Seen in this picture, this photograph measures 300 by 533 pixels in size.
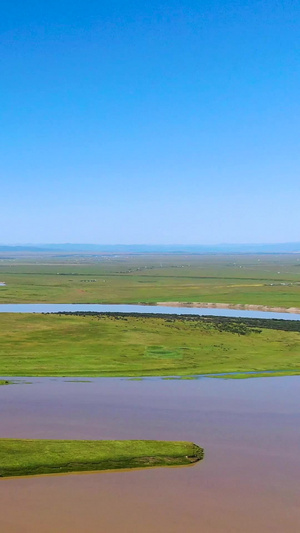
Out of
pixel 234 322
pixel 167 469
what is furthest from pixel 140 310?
pixel 167 469

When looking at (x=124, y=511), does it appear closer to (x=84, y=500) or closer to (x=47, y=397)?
(x=84, y=500)

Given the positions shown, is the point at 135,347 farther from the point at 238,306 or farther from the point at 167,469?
the point at 238,306

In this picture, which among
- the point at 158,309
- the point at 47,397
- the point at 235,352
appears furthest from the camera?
the point at 158,309

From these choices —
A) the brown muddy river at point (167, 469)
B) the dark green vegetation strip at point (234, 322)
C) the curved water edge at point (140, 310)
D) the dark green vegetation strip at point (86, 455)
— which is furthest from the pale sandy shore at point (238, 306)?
the dark green vegetation strip at point (86, 455)

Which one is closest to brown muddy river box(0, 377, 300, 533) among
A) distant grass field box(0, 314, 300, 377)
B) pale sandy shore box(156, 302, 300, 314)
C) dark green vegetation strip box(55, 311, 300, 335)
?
distant grass field box(0, 314, 300, 377)

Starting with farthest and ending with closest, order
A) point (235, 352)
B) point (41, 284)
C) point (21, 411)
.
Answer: point (41, 284)
point (235, 352)
point (21, 411)

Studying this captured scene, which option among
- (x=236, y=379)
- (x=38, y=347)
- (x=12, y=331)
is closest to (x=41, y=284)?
(x=12, y=331)

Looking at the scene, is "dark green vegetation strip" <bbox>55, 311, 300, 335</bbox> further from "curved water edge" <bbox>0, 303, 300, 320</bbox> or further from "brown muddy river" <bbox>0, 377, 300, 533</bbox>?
"brown muddy river" <bbox>0, 377, 300, 533</bbox>
